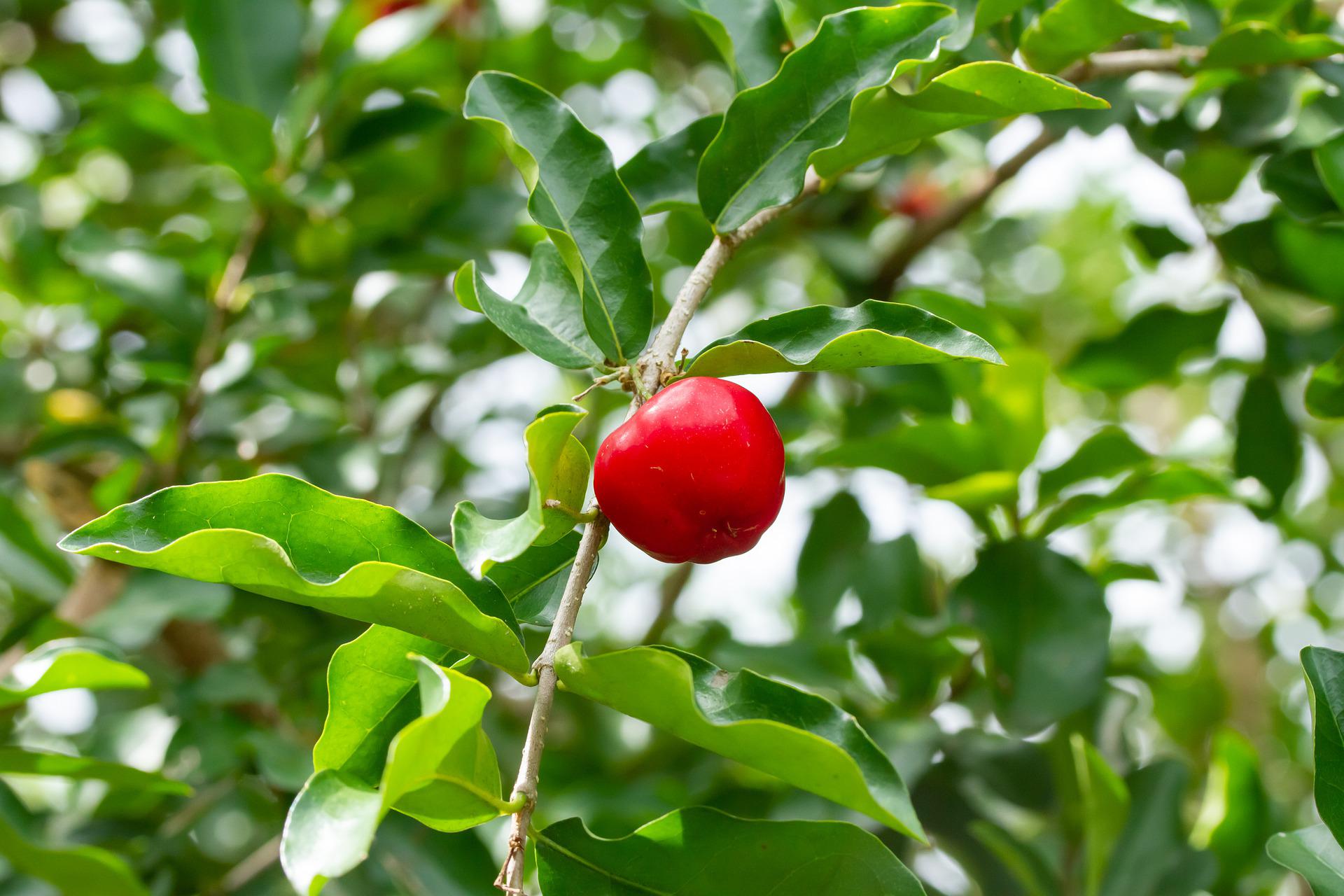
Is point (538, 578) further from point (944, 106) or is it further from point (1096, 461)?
point (1096, 461)

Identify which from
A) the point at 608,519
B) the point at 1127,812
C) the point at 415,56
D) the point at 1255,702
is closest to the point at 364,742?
the point at 608,519

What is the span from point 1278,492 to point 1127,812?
46 cm

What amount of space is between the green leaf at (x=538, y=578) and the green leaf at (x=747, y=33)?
1.70 feet

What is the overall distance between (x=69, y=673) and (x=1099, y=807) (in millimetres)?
1184

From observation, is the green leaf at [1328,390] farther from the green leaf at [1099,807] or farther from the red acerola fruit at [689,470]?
the red acerola fruit at [689,470]

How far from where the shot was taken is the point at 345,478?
5.30ft

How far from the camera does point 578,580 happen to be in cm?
76

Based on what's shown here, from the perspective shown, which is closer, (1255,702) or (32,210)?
(32,210)

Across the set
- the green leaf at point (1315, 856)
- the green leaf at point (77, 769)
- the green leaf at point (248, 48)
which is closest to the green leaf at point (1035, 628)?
the green leaf at point (1315, 856)

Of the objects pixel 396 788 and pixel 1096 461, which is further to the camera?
pixel 1096 461

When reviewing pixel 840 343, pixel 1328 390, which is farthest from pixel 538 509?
pixel 1328 390

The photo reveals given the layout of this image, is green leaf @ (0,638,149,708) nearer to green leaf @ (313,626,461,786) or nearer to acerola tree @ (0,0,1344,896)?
acerola tree @ (0,0,1344,896)

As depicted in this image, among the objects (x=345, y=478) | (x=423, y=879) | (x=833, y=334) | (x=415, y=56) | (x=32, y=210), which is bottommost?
(x=423, y=879)

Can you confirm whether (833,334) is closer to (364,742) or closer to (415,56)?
(364,742)
